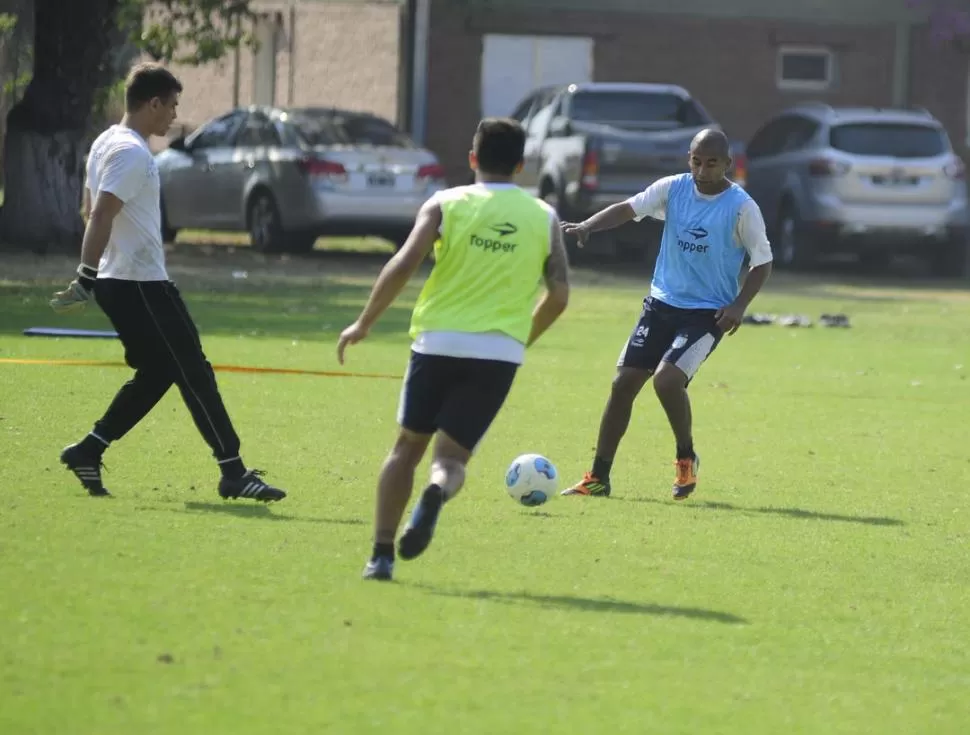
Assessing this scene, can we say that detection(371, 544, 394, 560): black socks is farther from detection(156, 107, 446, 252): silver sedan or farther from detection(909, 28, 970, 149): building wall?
detection(909, 28, 970, 149): building wall

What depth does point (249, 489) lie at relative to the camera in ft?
29.8

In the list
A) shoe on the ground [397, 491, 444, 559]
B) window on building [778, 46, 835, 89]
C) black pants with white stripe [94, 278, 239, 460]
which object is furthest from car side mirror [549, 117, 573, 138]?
shoe on the ground [397, 491, 444, 559]

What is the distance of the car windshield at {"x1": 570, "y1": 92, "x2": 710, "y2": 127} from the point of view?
89.2ft

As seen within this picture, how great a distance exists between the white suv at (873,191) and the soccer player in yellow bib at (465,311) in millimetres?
19479

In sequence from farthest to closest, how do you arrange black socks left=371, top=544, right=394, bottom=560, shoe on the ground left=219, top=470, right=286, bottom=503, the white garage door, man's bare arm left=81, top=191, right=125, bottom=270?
the white garage door
shoe on the ground left=219, top=470, right=286, bottom=503
man's bare arm left=81, top=191, right=125, bottom=270
black socks left=371, top=544, right=394, bottom=560

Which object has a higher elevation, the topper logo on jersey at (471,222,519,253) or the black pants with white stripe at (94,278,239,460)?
the topper logo on jersey at (471,222,519,253)

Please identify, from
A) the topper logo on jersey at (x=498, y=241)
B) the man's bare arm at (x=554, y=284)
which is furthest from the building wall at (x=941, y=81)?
the topper logo on jersey at (x=498, y=241)

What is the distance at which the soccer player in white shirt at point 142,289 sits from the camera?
892cm

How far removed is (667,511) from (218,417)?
82.0 inches

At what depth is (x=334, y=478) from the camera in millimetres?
10141

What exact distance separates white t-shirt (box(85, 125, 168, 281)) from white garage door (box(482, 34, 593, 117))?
24.3m

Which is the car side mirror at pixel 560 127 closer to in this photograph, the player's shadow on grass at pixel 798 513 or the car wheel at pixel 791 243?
the car wheel at pixel 791 243

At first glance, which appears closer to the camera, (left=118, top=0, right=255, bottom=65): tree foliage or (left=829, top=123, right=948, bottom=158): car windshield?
(left=118, top=0, right=255, bottom=65): tree foliage

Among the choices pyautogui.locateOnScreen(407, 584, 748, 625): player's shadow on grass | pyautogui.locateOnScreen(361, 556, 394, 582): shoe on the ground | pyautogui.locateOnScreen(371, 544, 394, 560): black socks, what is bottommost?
pyautogui.locateOnScreen(407, 584, 748, 625): player's shadow on grass
